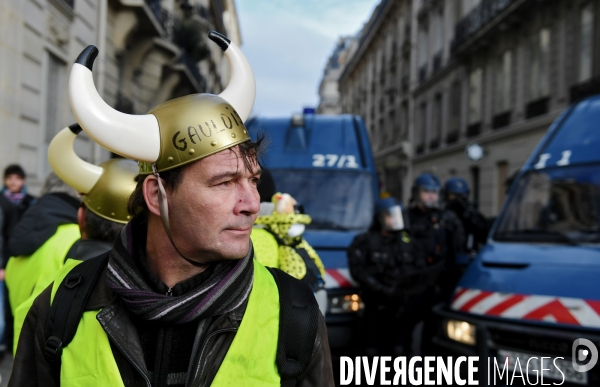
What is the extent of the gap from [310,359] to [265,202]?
66.9 inches

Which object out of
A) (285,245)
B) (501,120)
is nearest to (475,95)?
(501,120)

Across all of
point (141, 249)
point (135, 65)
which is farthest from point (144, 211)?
point (135, 65)

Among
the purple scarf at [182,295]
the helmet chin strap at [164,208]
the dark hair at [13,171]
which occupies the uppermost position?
the dark hair at [13,171]

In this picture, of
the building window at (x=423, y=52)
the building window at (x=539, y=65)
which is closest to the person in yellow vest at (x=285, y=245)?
the building window at (x=539, y=65)

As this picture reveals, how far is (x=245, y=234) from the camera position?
1529mm

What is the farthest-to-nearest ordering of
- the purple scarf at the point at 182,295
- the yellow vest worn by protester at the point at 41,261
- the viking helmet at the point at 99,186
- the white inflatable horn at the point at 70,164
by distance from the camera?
the yellow vest worn by protester at the point at 41,261 → the viking helmet at the point at 99,186 → the white inflatable horn at the point at 70,164 → the purple scarf at the point at 182,295

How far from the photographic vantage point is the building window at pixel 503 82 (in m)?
20.1

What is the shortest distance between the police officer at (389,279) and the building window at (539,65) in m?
14.3

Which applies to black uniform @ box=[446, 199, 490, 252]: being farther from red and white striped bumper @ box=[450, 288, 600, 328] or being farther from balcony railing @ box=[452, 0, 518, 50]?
balcony railing @ box=[452, 0, 518, 50]

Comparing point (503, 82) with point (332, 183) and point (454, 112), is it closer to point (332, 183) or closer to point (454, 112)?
point (454, 112)

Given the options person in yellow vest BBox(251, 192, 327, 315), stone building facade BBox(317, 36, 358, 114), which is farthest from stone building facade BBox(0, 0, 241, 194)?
stone building facade BBox(317, 36, 358, 114)

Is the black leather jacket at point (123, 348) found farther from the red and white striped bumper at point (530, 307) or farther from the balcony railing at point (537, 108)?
the balcony railing at point (537, 108)

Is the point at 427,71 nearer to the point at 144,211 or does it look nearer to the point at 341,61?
the point at 144,211

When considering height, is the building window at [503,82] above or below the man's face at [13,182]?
above
